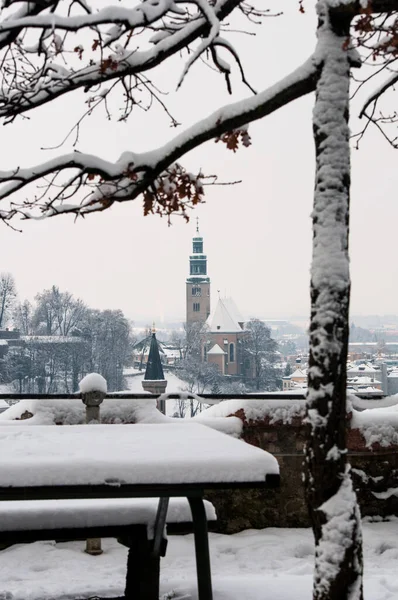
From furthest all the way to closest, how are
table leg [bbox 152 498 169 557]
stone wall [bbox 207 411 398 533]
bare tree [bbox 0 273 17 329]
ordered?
bare tree [bbox 0 273 17 329], stone wall [bbox 207 411 398 533], table leg [bbox 152 498 169 557]

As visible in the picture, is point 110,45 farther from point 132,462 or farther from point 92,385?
point 92,385

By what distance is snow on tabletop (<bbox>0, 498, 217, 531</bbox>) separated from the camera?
3299 millimetres

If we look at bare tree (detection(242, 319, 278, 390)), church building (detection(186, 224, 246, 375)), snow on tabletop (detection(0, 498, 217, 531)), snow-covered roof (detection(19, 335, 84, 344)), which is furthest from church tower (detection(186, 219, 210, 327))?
snow on tabletop (detection(0, 498, 217, 531))

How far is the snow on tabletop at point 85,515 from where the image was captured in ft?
10.8

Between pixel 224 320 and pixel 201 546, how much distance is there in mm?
97444

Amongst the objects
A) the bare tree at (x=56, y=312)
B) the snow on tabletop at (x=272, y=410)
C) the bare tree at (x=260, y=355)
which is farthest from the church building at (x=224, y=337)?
the snow on tabletop at (x=272, y=410)

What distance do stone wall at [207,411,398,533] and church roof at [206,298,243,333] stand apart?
92193 millimetres

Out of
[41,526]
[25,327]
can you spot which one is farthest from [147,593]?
[25,327]

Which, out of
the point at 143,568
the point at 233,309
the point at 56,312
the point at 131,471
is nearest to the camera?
the point at 131,471

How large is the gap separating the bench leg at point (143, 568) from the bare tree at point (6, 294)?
238ft

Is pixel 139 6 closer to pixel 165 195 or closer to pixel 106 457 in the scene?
pixel 165 195

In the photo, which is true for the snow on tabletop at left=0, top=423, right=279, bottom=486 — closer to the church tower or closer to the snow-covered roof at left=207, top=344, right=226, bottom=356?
the snow-covered roof at left=207, top=344, right=226, bottom=356

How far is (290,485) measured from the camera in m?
6.27

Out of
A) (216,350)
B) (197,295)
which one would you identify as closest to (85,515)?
(216,350)
